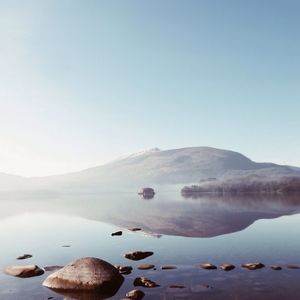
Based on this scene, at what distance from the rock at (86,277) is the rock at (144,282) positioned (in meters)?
Answer: 1.17

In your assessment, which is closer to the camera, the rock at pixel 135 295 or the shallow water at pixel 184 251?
the rock at pixel 135 295

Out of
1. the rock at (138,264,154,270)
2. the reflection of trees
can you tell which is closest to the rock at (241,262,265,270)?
the rock at (138,264,154,270)

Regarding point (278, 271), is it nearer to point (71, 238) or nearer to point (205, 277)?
point (205, 277)

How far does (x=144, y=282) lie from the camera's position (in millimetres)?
24000

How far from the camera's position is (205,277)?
2541 centimetres

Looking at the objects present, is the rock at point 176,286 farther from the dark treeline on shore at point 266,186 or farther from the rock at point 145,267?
the dark treeline on shore at point 266,186

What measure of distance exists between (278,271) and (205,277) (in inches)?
237

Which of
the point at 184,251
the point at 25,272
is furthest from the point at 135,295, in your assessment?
the point at 184,251

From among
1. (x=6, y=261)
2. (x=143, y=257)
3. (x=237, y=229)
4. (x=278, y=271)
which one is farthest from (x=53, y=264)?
(x=237, y=229)

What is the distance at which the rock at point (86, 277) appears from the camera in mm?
23234

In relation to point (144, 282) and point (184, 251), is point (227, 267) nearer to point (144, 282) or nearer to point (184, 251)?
point (144, 282)

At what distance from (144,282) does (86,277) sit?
4.09 meters

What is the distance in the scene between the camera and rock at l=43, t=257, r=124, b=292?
23.2m

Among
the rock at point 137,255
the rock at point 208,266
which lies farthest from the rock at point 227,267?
the rock at point 137,255
